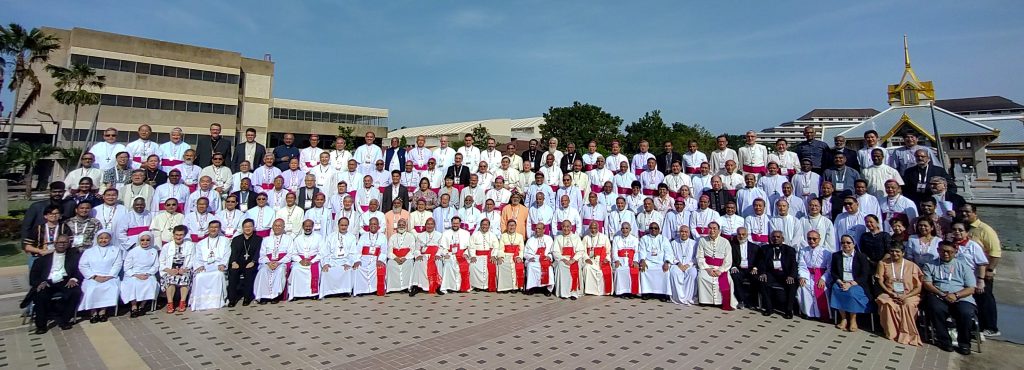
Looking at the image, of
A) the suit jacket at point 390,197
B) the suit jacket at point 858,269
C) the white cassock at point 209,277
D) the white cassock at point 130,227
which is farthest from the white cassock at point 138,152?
the suit jacket at point 858,269

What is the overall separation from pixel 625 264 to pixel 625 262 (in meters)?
0.06

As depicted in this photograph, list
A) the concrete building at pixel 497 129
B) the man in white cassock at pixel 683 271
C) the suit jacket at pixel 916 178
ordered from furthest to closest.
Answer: the concrete building at pixel 497 129 < the man in white cassock at pixel 683 271 < the suit jacket at pixel 916 178

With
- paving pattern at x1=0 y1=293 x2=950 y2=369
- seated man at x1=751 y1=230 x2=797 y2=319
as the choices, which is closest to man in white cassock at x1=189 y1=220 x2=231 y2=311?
paving pattern at x1=0 y1=293 x2=950 y2=369

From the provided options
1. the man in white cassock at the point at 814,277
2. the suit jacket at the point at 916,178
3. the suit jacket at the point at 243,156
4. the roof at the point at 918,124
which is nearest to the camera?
the man in white cassock at the point at 814,277

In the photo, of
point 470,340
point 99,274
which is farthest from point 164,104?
point 470,340

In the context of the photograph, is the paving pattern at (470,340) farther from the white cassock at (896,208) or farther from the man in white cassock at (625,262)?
the white cassock at (896,208)

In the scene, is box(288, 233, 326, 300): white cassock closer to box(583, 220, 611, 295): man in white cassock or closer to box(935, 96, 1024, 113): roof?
box(583, 220, 611, 295): man in white cassock

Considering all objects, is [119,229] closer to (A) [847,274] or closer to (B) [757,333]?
(B) [757,333]

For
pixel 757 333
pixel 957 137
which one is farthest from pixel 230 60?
pixel 957 137

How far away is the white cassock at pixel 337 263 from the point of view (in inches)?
345

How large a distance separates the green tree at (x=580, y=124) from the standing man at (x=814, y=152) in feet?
121

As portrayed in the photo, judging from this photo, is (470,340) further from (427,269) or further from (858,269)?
(858,269)

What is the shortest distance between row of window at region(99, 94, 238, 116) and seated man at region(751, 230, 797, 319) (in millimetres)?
42040

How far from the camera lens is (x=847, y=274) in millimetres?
7113
